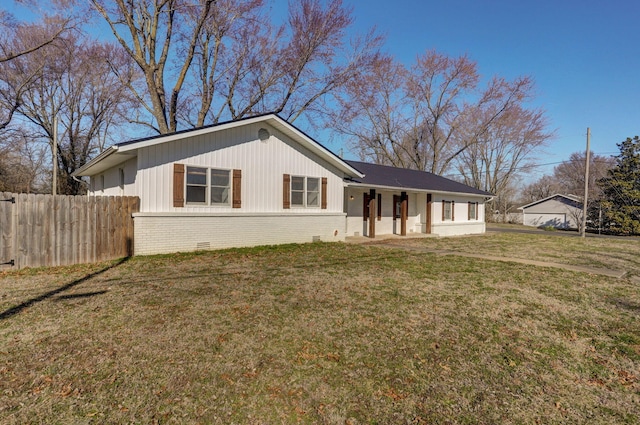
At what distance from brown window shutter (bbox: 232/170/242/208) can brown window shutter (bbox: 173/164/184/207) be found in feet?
5.51

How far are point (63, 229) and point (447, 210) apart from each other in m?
18.2

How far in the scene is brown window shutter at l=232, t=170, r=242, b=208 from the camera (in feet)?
35.7

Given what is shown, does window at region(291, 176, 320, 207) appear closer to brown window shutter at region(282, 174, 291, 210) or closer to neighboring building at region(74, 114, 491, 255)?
neighboring building at region(74, 114, 491, 255)

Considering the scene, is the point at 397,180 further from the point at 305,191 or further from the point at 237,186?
the point at 237,186

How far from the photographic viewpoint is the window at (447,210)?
19188 millimetres

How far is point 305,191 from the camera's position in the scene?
1291cm

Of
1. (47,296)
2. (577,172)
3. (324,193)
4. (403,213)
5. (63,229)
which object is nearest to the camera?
(47,296)

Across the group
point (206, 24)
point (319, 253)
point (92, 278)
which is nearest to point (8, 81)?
point (206, 24)

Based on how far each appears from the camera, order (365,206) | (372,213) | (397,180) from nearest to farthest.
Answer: (372,213)
(365,206)
(397,180)

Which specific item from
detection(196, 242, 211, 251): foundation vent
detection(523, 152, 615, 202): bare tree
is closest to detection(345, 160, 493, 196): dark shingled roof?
detection(196, 242, 211, 251): foundation vent

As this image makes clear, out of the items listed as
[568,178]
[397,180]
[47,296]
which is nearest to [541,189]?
[568,178]

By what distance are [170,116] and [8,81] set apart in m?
10.3

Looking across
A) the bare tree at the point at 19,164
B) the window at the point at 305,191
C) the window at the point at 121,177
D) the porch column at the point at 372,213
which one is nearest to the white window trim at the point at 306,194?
the window at the point at 305,191

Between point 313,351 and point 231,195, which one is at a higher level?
point 231,195
